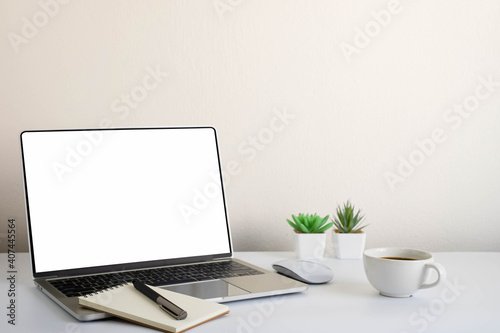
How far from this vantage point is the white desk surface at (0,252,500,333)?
80cm

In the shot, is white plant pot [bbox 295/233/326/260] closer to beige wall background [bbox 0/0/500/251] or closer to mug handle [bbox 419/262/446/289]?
beige wall background [bbox 0/0/500/251]

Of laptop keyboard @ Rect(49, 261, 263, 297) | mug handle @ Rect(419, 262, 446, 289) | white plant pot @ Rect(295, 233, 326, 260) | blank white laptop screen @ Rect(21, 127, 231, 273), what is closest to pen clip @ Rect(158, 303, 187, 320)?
laptop keyboard @ Rect(49, 261, 263, 297)

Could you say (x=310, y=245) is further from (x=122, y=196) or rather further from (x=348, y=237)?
(x=122, y=196)

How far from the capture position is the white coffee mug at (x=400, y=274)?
921 millimetres

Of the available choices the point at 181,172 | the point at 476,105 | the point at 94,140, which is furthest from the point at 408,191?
the point at 94,140

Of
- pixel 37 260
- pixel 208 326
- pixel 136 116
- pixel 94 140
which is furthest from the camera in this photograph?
pixel 136 116

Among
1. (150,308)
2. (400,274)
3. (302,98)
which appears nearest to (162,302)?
(150,308)

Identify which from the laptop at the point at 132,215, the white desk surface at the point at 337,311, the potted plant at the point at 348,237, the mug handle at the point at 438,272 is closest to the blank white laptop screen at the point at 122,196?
the laptop at the point at 132,215

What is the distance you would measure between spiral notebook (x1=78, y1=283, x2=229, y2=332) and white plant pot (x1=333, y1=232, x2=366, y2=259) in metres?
0.50

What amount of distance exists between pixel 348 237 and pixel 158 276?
0.46 metres

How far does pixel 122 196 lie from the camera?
1.11 meters

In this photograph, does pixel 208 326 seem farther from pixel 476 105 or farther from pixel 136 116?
pixel 476 105

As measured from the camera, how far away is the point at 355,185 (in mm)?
1416

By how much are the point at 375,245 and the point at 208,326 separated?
2.41ft
